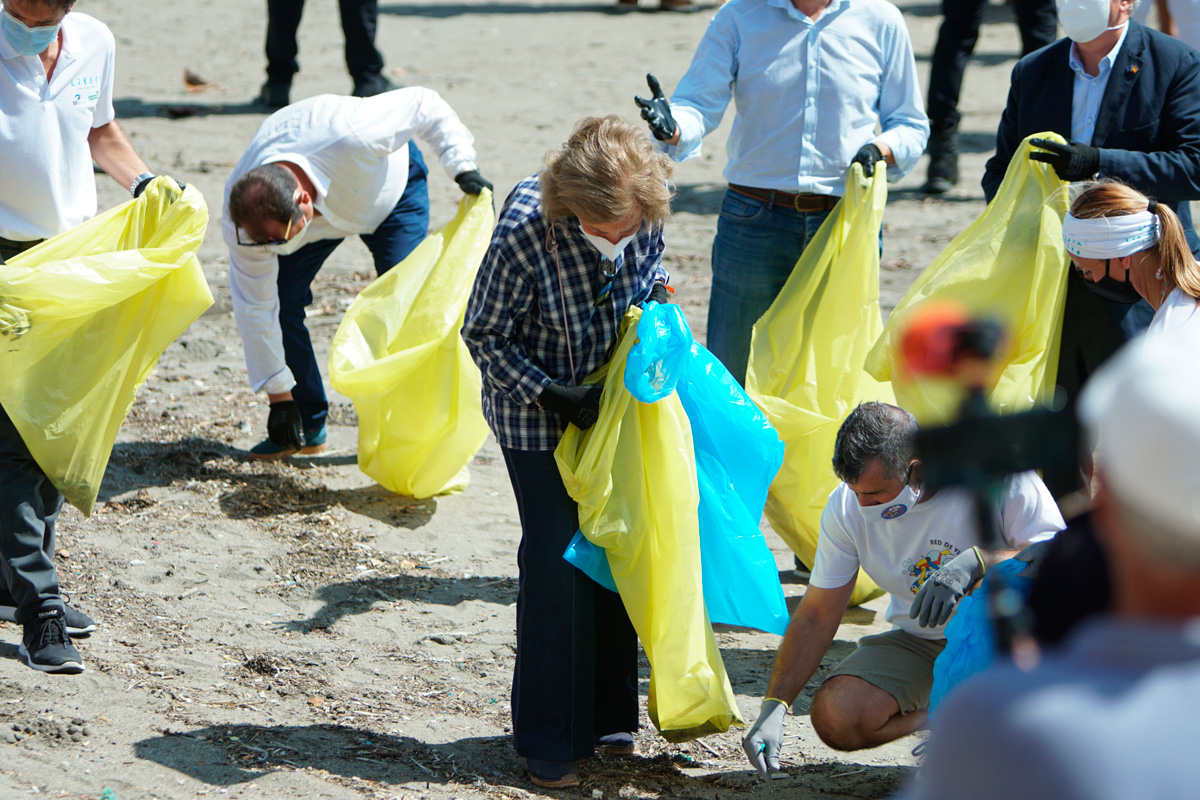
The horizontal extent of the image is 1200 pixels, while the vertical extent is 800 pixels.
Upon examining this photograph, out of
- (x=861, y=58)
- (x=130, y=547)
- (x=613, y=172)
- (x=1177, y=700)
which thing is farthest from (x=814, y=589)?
(x=130, y=547)

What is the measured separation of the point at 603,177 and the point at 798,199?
52.9 inches

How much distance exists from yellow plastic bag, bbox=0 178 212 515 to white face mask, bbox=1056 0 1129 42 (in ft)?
8.11

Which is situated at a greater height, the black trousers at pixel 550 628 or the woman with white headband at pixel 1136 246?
the woman with white headband at pixel 1136 246

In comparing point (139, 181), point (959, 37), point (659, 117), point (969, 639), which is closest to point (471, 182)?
point (659, 117)

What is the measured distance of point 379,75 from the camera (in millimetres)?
8531

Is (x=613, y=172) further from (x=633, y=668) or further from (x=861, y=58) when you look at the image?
(x=861, y=58)

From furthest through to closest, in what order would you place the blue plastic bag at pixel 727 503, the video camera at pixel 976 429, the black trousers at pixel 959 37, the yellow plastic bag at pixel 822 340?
the black trousers at pixel 959 37 → the yellow plastic bag at pixel 822 340 → the blue plastic bag at pixel 727 503 → the video camera at pixel 976 429

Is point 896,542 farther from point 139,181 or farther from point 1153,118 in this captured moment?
point 139,181

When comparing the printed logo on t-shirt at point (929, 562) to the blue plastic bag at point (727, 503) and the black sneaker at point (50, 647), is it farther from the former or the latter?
the black sneaker at point (50, 647)

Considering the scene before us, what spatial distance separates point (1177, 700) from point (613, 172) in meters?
1.84

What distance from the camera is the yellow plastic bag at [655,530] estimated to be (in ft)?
9.29

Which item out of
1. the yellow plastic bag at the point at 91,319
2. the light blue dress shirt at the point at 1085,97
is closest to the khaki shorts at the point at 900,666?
the light blue dress shirt at the point at 1085,97

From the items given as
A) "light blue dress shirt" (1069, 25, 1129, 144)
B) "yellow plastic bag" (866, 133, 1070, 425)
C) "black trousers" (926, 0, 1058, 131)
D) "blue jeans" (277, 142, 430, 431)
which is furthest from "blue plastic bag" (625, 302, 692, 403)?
"black trousers" (926, 0, 1058, 131)

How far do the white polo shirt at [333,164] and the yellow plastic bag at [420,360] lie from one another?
0.86 ft
